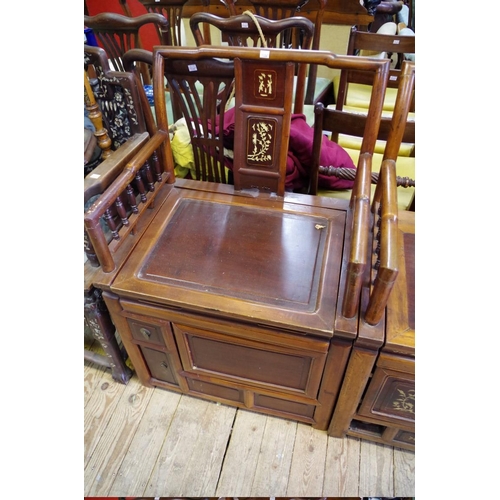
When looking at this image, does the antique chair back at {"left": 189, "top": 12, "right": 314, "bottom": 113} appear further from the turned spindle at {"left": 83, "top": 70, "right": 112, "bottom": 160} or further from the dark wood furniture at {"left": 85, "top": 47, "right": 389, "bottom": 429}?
the turned spindle at {"left": 83, "top": 70, "right": 112, "bottom": 160}

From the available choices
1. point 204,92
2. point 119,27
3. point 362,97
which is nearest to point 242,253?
point 204,92

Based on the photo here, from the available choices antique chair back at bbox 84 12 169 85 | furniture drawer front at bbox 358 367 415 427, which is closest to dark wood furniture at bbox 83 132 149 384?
antique chair back at bbox 84 12 169 85

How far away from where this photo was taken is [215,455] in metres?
1.14

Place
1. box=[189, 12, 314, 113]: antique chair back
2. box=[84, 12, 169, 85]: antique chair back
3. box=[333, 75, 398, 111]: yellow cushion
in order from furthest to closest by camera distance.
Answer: box=[333, 75, 398, 111]: yellow cushion, box=[84, 12, 169, 85]: antique chair back, box=[189, 12, 314, 113]: antique chair back

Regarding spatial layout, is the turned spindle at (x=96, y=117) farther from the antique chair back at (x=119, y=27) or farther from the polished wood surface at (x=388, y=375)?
the polished wood surface at (x=388, y=375)

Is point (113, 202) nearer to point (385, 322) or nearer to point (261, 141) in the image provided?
point (261, 141)

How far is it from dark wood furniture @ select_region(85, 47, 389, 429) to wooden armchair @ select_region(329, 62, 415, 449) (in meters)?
0.04

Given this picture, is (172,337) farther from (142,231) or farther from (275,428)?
(275,428)

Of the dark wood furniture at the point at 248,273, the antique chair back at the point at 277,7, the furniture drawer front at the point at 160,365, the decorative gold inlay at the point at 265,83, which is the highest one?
the antique chair back at the point at 277,7

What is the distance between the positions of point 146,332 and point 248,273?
0.35m

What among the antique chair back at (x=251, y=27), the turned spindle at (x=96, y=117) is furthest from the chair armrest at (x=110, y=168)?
the antique chair back at (x=251, y=27)

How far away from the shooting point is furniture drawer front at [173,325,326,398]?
3.11 feet

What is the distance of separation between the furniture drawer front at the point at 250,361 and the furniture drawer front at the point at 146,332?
0.19ft

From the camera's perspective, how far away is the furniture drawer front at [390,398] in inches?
35.3
